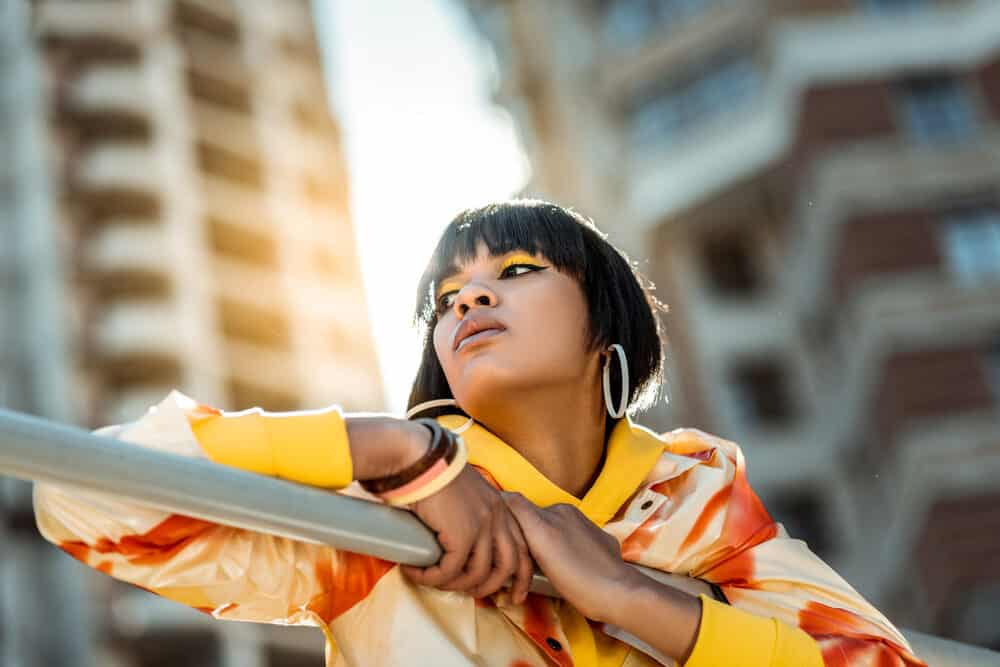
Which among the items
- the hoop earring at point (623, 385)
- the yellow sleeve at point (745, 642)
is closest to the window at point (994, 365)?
the hoop earring at point (623, 385)

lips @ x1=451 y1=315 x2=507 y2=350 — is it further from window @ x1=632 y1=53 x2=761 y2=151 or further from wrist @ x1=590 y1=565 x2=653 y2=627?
window @ x1=632 y1=53 x2=761 y2=151

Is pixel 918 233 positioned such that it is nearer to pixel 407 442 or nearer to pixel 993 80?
pixel 993 80

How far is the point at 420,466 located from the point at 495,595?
321 millimetres

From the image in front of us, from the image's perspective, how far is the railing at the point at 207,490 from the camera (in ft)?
5.93

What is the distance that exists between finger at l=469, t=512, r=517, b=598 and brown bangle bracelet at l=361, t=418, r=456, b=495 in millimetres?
144

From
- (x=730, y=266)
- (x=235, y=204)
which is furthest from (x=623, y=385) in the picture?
(x=235, y=204)

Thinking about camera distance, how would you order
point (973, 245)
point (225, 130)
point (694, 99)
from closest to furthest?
point (973, 245), point (694, 99), point (225, 130)

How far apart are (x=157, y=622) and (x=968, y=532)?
55.7 feet

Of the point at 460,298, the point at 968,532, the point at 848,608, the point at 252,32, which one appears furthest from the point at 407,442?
the point at 252,32

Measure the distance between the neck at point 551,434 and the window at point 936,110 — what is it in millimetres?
20943

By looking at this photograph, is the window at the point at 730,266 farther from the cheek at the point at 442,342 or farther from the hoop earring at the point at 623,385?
the cheek at the point at 442,342

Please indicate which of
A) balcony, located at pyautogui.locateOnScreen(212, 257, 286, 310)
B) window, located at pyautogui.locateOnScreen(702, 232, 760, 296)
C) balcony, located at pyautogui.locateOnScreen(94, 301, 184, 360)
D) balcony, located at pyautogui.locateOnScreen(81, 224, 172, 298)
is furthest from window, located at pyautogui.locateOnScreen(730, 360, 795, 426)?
balcony, located at pyautogui.locateOnScreen(81, 224, 172, 298)

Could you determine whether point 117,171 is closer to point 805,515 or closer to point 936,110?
point 805,515

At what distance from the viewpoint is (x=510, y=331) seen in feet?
9.27
